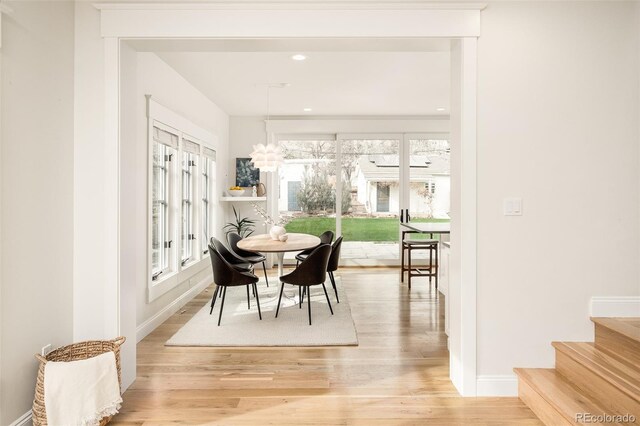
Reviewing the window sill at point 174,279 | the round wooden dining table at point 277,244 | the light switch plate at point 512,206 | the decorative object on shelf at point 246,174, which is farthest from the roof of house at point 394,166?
the light switch plate at point 512,206

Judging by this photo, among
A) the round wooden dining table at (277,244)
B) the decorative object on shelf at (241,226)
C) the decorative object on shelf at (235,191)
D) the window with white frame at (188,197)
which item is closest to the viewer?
the round wooden dining table at (277,244)

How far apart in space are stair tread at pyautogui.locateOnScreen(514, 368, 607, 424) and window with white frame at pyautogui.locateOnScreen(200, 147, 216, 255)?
409 cm

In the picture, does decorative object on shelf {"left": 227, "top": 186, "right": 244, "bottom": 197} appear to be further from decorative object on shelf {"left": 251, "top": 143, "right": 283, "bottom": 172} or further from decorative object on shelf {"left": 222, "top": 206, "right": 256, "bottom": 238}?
decorative object on shelf {"left": 251, "top": 143, "right": 283, "bottom": 172}

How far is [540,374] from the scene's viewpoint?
234 cm

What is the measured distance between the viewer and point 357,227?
6.90 metres

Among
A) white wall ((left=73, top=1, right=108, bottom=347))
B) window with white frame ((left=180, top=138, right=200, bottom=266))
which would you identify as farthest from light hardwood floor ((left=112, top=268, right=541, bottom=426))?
window with white frame ((left=180, top=138, right=200, bottom=266))

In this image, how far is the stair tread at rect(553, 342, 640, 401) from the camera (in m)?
1.91

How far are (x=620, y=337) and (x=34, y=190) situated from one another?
3.28 m

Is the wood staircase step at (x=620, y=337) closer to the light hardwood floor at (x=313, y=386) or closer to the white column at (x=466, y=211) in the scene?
the light hardwood floor at (x=313, y=386)

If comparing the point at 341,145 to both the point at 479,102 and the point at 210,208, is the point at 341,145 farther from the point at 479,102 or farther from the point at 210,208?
the point at 479,102

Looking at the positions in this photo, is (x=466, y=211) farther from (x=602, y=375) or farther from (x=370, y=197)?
(x=370, y=197)

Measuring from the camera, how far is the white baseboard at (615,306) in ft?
7.89

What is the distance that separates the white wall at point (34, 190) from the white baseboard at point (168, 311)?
113cm

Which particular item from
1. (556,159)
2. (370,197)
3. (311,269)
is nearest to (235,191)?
(370,197)
